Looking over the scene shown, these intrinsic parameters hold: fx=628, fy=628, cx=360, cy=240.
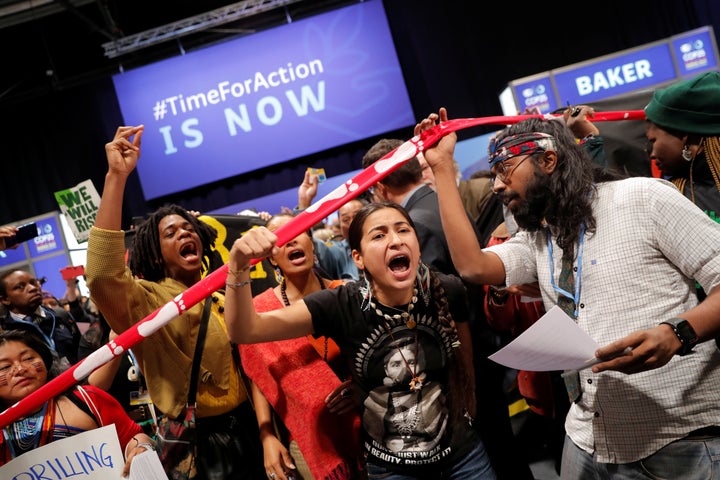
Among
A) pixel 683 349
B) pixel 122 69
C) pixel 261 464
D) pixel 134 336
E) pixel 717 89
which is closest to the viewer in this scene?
pixel 683 349

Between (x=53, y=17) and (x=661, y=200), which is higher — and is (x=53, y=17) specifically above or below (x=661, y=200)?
above

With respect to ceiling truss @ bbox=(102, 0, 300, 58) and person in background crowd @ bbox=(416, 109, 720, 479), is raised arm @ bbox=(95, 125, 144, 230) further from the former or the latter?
ceiling truss @ bbox=(102, 0, 300, 58)

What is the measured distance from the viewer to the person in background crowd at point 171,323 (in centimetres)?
235

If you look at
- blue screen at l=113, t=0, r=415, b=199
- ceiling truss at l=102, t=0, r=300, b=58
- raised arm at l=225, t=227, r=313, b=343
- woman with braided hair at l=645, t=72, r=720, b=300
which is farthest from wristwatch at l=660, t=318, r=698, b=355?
ceiling truss at l=102, t=0, r=300, b=58

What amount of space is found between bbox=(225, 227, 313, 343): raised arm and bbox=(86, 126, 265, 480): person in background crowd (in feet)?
1.97

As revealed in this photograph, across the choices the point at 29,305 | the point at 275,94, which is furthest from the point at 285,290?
the point at 275,94

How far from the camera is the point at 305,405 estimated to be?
7.82ft

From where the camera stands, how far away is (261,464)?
8.91ft

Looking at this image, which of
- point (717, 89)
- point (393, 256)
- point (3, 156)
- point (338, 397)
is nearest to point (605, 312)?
point (393, 256)

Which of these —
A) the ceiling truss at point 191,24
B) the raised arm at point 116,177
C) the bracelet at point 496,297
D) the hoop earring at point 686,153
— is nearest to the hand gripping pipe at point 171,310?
the raised arm at point 116,177

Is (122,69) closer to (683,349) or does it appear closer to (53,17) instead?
(53,17)

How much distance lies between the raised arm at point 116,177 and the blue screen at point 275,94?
7941 millimetres

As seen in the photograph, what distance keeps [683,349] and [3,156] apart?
12.1 metres

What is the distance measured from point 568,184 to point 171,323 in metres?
1.66
